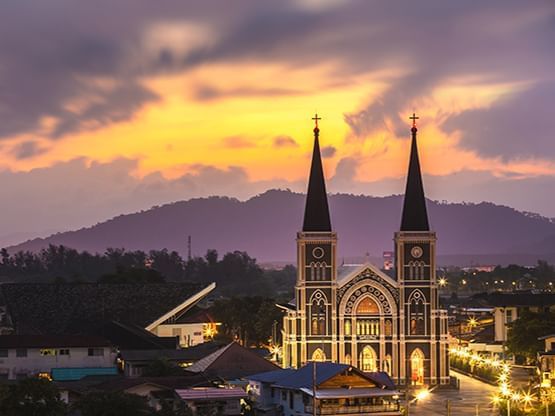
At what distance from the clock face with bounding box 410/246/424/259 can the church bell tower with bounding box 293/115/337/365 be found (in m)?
4.67

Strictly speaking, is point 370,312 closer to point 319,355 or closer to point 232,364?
point 319,355

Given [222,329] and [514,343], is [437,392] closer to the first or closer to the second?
[514,343]

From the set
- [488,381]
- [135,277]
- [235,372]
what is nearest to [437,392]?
[488,381]

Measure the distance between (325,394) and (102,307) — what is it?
121ft

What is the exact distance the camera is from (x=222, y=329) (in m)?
101

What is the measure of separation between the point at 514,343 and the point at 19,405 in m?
38.1

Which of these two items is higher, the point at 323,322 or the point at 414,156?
the point at 414,156

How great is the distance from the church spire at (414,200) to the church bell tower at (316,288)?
15.6 ft

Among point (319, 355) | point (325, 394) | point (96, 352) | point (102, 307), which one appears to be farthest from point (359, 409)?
point (102, 307)

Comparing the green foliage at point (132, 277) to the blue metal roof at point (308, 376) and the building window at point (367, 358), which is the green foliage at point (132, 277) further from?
the blue metal roof at point (308, 376)

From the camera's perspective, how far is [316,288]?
73.8 meters

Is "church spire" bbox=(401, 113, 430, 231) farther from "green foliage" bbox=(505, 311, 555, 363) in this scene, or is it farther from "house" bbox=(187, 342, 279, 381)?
"house" bbox=(187, 342, 279, 381)

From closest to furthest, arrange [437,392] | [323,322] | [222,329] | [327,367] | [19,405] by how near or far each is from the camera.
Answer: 1. [19,405]
2. [327,367]
3. [437,392]
4. [323,322]
5. [222,329]

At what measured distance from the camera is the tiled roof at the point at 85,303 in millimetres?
81069
